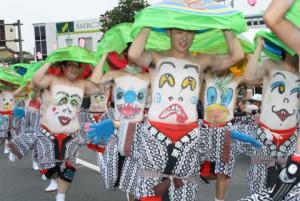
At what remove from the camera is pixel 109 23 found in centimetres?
2480

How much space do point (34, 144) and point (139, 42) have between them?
316cm

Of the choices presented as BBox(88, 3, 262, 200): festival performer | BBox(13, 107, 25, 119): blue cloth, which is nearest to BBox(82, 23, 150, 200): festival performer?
BBox(88, 3, 262, 200): festival performer

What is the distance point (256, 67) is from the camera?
4613 millimetres

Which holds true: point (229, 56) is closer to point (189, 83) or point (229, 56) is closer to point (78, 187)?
point (189, 83)

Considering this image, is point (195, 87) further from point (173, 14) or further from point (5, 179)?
point (5, 179)

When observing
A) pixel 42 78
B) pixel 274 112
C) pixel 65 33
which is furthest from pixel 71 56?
pixel 65 33

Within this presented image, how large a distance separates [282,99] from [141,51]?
48.0 inches

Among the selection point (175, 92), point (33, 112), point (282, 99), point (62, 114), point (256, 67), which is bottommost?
point (33, 112)

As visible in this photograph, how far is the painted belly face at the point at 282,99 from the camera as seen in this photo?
4.55 meters

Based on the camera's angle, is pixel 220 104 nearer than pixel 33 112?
Yes

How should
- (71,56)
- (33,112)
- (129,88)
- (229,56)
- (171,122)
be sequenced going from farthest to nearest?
(33,112)
(71,56)
(129,88)
(229,56)
(171,122)

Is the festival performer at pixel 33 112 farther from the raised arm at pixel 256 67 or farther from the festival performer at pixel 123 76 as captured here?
the raised arm at pixel 256 67

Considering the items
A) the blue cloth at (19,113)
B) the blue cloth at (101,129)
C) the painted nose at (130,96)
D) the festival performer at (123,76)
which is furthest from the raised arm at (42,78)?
the blue cloth at (19,113)

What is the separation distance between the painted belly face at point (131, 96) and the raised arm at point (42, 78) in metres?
0.91
